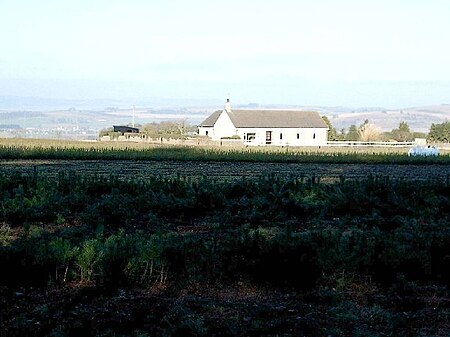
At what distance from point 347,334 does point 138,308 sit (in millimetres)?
1970

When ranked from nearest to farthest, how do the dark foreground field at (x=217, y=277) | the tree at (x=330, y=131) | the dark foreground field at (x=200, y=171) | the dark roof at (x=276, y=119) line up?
1. the dark foreground field at (x=217, y=277)
2. the dark foreground field at (x=200, y=171)
3. the dark roof at (x=276, y=119)
4. the tree at (x=330, y=131)

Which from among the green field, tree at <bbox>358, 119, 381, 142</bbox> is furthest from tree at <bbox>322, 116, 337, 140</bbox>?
the green field

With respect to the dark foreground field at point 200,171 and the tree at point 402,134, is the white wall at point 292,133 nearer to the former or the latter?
the tree at point 402,134

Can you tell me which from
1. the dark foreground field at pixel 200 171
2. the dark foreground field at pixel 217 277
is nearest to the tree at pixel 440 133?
the dark foreground field at pixel 200 171

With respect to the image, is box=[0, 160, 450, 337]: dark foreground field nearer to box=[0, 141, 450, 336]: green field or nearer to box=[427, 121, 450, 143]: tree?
box=[0, 141, 450, 336]: green field

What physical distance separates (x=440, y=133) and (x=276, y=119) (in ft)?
65.1

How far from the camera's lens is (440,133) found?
7656 centimetres

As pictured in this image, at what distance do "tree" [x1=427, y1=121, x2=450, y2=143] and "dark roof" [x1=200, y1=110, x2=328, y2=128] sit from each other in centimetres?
1318

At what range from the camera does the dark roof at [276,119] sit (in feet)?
253

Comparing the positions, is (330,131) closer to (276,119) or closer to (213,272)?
(276,119)

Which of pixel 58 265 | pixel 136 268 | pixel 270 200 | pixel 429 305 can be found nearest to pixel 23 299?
pixel 58 265

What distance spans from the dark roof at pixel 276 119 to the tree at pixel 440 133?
1318 centimetres

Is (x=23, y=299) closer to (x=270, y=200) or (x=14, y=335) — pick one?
(x=14, y=335)

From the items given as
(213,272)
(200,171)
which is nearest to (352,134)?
(200,171)
